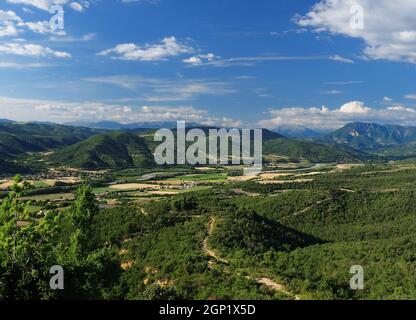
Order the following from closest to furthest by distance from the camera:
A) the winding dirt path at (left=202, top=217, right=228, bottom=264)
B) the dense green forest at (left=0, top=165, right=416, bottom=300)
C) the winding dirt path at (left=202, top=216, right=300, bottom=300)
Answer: the dense green forest at (left=0, top=165, right=416, bottom=300)
the winding dirt path at (left=202, top=216, right=300, bottom=300)
the winding dirt path at (left=202, top=217, right=228, bottom=264)

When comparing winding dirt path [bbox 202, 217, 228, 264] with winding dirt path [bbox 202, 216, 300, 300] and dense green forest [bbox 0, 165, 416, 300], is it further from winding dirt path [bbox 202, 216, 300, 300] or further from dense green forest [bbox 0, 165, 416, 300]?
dense green forest [bbox 0, 165, 416, 300]

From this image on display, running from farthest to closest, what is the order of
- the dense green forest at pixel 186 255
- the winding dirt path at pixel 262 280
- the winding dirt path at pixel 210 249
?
the winding dirt path at pixel 210 249, the winding dirt path at pixel 262 280, the dense green forest at pixel 186 255

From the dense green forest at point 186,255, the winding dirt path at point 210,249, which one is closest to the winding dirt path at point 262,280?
the winding dirt path at point 210,249

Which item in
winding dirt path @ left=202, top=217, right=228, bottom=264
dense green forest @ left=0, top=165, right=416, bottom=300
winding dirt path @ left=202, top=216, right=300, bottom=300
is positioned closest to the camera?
dense green forest @ left=0, top=165, right=416, bottom=300

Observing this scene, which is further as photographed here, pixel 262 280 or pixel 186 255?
pixel 186 255

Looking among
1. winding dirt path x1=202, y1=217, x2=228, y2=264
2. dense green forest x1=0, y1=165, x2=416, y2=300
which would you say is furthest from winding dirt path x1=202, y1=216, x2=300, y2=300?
dense green forest x1=0, y1=165, x2=416, y2=300

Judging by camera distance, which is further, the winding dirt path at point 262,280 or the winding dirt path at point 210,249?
the winding dirt path at point 210,249

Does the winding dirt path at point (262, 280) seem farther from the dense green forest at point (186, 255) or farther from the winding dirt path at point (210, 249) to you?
the dense green forest at point (186, 255)

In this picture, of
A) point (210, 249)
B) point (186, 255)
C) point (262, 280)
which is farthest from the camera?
point (210, 249)

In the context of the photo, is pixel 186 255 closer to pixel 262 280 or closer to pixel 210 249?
pixel 210 249

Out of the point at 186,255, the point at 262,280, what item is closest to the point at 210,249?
the point at 186,255

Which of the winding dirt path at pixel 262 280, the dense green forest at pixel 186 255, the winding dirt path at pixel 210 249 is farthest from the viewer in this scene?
the winding dirt path at pixel 210 249
